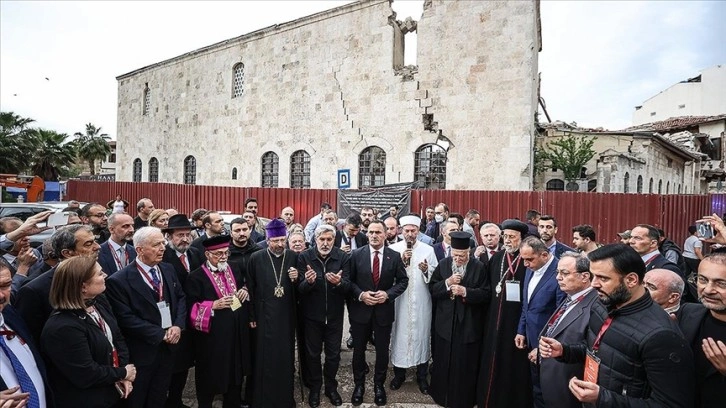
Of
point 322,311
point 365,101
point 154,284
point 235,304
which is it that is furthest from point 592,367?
point 365,101

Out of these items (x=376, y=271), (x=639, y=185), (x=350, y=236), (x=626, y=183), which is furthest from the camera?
(x=639, y=185)

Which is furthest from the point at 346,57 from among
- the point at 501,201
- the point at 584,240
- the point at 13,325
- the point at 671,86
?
the point at 671,86

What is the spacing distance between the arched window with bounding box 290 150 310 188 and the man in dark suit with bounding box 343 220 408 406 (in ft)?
40.0

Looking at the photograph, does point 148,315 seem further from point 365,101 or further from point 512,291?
point 365,101

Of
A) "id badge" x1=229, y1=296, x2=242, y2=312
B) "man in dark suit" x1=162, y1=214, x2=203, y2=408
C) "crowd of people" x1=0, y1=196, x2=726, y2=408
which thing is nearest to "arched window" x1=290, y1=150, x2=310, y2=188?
"crowd of people" x1=0, y1=196, x2=726, y2=408

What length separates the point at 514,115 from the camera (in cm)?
1243

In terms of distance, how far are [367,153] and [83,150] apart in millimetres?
33159

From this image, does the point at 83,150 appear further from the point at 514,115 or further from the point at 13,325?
the point at 13,325

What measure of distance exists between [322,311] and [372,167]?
1088cm

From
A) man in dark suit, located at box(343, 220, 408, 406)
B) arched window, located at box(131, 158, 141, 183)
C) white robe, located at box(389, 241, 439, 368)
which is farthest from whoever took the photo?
arched window, located at box(131, 158, 141, 183)

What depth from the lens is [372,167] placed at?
49.6 feet

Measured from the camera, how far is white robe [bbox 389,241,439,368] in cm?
493

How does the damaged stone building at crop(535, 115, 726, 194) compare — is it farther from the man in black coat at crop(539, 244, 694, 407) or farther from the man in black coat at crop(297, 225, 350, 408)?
the man in black coat at crop(539, 244, 694, 407)

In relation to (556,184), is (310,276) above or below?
below
